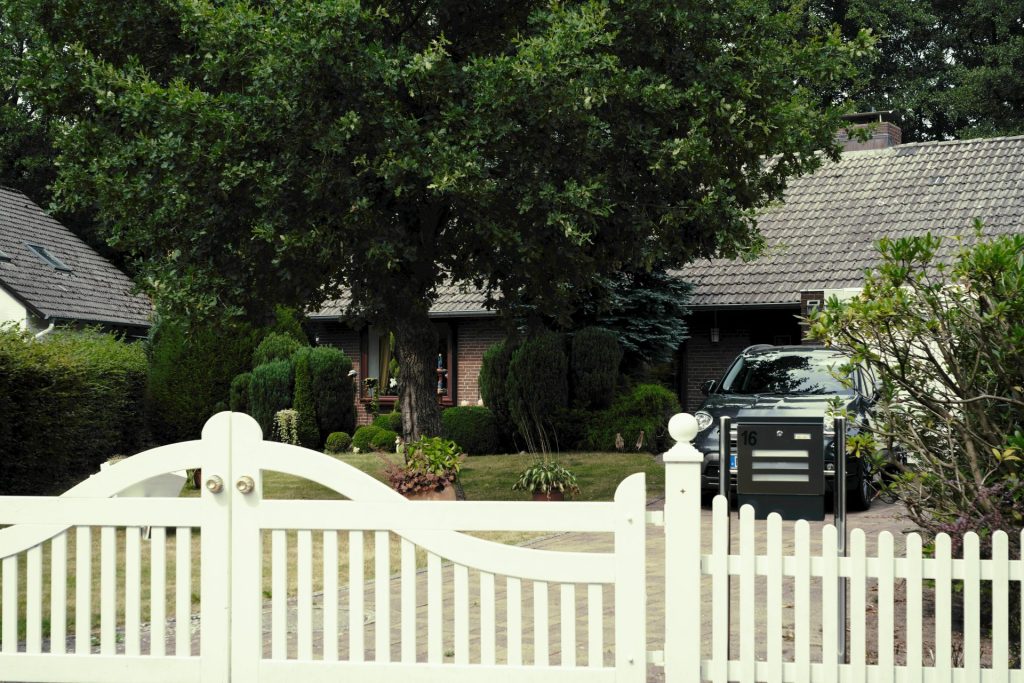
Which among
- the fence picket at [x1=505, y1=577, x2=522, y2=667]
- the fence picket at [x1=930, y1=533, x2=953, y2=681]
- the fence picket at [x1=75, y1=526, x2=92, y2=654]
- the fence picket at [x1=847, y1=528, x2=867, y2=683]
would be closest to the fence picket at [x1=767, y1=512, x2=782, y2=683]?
the fence picket at [x1=847, y1=528, x2=867, y2=683]

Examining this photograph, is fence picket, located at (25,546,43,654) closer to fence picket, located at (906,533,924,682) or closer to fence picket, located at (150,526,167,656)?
fence picket, located at (150,526,167,656)

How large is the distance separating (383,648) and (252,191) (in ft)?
32.7

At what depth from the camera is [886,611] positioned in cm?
432

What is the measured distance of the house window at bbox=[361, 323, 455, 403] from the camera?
83.9 feet

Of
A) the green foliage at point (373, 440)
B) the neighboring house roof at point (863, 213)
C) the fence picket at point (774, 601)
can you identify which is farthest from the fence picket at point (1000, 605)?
the green foliage at point (373, 440)

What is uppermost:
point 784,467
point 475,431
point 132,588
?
point 784,467

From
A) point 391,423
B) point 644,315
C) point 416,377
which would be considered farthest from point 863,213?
point 416,377

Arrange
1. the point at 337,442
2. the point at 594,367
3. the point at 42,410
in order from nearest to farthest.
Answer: the point at 42,410, the point at 594,367, the point at 337,442

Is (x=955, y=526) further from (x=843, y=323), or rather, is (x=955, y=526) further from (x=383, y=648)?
(x=383, y=648)

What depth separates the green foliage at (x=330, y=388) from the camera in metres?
22.8

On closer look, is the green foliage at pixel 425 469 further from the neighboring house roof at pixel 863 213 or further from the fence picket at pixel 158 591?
the neighboring house roof at pixel 863 213

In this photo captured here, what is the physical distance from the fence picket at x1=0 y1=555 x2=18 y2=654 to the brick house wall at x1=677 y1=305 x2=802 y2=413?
60.1 feet

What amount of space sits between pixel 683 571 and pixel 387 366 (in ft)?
74.7

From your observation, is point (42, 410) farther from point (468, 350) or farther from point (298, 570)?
point (468, 350)
